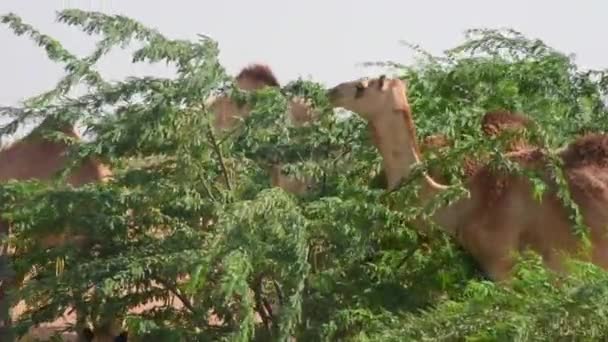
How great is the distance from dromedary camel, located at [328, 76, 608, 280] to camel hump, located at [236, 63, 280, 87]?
187cm

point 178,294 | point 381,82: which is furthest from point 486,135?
point 178,294

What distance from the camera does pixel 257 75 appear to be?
19.5 feet

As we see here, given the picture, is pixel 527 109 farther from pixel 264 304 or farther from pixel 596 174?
pixel 264 304

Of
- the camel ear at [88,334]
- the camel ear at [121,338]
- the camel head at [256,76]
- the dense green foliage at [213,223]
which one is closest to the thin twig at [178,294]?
the dense green foliage at [213,223]

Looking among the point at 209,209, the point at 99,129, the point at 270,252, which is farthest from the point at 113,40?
the point at 270,252

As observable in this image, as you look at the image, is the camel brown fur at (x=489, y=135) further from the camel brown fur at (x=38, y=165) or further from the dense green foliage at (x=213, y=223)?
the camel brown fur at (x=38, y=165)

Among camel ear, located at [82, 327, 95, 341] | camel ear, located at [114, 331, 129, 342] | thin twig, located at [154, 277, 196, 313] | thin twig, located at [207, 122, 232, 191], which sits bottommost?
camel ear, located at [114, 331, 129, 342]

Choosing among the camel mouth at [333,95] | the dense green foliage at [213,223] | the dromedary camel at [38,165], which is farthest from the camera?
the dromedary camel at [38,165]

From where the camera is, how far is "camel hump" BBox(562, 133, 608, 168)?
3.76 meters

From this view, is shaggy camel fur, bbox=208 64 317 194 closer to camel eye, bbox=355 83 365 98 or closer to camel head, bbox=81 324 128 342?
camel eye, bbox=355 83 365 98

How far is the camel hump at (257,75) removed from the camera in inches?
230

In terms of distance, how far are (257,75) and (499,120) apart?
2.07 metres

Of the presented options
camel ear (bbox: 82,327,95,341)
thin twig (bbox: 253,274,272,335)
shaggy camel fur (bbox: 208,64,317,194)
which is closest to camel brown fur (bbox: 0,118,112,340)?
camel ear (bbox: 82,327,95,341)

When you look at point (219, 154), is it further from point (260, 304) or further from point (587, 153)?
point (587, 153)
